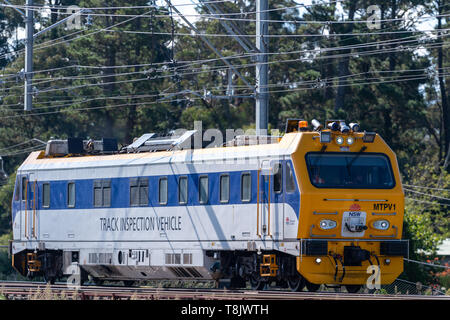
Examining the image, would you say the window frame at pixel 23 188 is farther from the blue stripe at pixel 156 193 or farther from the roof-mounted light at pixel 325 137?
the roof-mounted light at pixel 325 137

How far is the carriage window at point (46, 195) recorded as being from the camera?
28.0 m

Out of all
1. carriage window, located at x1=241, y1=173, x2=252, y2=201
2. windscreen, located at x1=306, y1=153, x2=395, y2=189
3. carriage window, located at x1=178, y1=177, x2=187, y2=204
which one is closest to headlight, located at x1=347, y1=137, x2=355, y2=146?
windscreen, located at x1=306, y1=153, x2=395, y2=189

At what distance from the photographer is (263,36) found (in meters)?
28.2

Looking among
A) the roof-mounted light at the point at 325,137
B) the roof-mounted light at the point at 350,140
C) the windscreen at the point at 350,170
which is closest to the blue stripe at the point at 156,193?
the windscreen at the point at 350,170

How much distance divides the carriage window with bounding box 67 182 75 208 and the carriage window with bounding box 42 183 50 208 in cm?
98

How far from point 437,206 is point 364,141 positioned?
29.5 meters

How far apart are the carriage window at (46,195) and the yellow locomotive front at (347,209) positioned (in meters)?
9.83

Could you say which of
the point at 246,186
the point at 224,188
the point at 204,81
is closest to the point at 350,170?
the point at 246,186

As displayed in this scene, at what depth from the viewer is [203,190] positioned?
23234mm

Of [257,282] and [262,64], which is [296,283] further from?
[262,64]

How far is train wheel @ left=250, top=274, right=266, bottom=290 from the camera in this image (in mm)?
21844

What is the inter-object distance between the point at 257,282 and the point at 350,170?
3414 mm
